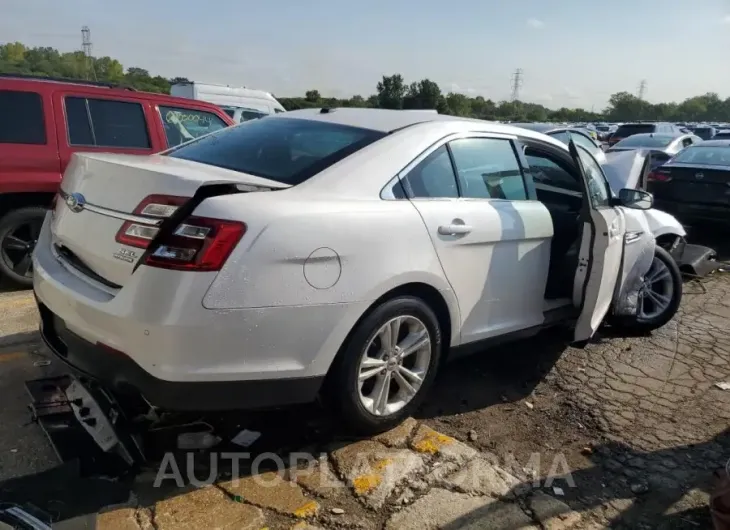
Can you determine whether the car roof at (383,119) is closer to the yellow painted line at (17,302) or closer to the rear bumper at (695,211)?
the yellow painted line at (17,302)

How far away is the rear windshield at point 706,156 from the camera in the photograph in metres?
8.68

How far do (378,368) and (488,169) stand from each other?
138 cm

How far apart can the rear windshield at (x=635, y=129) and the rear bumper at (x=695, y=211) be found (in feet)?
41.8

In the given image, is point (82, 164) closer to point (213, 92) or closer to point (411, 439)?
point (411, 439)

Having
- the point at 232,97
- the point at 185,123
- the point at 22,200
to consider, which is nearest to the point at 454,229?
the point at 22,200

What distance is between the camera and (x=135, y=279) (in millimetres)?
2443

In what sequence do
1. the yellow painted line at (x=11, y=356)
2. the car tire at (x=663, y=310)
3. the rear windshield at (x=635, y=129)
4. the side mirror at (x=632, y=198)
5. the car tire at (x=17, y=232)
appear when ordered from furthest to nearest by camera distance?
the rear windshield at (x=635, y=129) → the car tire at (x=17, y=232) → the car tire at (x=663, y=310) → the side mirror at (x=632, y=198) → the yellow painted line at (x=11, y=356)

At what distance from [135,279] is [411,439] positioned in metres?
1.59

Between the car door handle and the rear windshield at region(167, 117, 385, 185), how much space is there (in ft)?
1.88

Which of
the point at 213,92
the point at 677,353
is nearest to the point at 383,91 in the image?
the point at 213,92

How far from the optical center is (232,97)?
14961 mm

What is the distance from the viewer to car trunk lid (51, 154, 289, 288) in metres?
2.50

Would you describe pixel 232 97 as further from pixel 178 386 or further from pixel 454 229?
pixel 178 386

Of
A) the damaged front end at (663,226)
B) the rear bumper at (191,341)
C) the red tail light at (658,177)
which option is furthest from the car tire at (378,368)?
the red tail light at (658,177)
